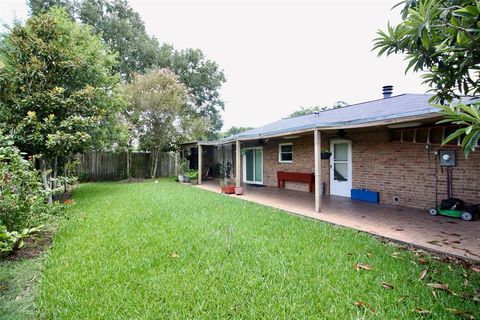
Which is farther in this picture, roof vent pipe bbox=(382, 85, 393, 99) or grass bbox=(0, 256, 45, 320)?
roof vent pipe bbox=(382, 85, 393, 99)

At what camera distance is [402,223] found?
5430mm

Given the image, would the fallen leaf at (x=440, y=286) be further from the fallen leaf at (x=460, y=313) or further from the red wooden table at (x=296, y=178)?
the red wooden table at (x=296, y=178)

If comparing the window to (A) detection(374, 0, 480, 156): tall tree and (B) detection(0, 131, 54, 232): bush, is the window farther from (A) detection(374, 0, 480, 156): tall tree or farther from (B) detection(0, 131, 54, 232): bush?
(B) detection(0, 131, 54, 232): bush

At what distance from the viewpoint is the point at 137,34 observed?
74.8 feet

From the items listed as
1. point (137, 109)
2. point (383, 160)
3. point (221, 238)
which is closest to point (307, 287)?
point (221, 238)

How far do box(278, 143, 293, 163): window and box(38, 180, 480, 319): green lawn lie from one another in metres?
6.25

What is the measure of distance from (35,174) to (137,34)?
74.1 feet

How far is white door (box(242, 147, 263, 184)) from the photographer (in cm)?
1343

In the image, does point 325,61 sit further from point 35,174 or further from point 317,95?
point 35,174

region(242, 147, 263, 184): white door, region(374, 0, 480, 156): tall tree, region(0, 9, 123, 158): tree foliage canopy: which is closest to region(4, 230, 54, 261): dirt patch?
region(0, 9, 123, 158): tree foliage canopy

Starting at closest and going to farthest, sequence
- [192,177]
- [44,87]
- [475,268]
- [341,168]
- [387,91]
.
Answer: [475,268] < [44,87] < [341,168] < [387,91] < [192,177]

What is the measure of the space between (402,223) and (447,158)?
215cm

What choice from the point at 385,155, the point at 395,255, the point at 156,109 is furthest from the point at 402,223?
the point at 156,109

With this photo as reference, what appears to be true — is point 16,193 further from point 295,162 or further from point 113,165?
point 113,165
